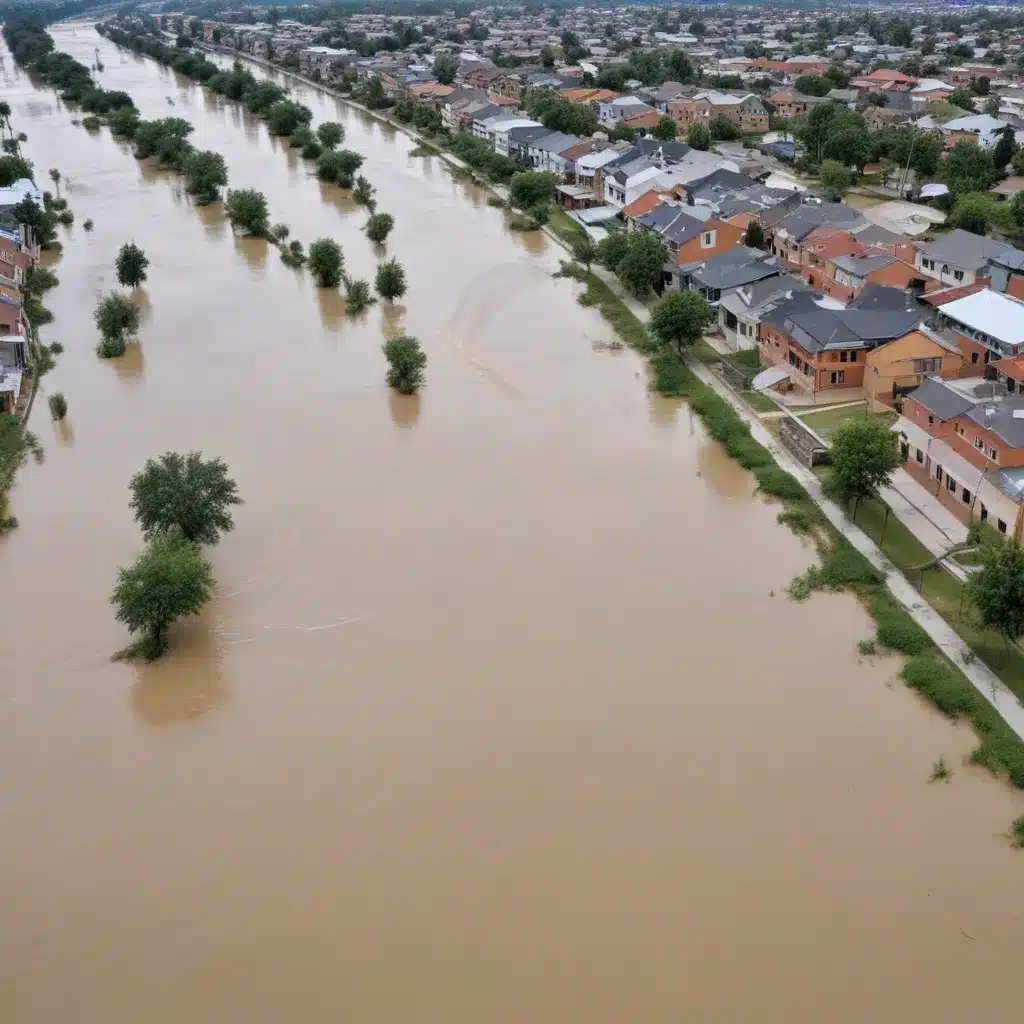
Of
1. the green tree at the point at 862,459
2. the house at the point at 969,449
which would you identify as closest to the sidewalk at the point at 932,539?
the house at the point at 969,449

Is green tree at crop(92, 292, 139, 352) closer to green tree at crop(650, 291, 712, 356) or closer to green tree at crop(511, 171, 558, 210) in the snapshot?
green tree at crop(650, 291, 712, 356)

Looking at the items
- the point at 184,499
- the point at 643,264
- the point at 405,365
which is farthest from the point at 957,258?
the point at 184,499

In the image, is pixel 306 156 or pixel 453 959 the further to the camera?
pixel 306 156

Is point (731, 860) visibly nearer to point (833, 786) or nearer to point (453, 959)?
point (833, 786)

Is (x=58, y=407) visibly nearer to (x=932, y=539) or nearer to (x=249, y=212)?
(x=249, y=212)

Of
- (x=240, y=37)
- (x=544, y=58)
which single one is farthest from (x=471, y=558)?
(x=240, y=37)

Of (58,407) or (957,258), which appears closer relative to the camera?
(58,407)
